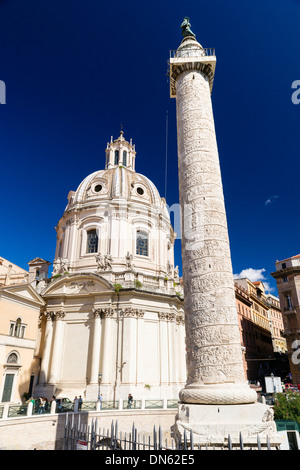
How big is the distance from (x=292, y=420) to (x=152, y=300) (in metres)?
13.7

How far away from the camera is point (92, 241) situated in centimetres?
3055

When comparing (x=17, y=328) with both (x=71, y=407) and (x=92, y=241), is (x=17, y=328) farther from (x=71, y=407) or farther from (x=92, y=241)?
(x=92, y=241)

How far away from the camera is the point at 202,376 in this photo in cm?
907

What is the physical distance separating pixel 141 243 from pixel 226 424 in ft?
77.5

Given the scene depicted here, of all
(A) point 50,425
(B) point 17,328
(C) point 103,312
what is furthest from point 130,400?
(B) point 17,328

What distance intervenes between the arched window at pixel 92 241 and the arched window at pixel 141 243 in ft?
12.8

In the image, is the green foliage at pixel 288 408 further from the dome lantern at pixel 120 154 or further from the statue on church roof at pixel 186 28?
the dome lantern at pixel 120 154

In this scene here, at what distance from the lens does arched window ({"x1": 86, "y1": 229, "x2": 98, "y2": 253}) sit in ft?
99.0

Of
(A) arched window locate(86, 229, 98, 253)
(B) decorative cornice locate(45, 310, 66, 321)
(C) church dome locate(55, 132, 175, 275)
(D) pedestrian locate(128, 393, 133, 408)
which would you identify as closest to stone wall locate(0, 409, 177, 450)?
(D) pedestrian locate(128, 393, 133, 408)

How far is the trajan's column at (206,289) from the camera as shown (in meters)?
8.20

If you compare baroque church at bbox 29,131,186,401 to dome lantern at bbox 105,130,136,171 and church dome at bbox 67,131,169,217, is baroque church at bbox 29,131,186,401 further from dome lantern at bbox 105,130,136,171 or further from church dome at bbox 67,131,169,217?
dome lantern at bbox 105,130,136,171

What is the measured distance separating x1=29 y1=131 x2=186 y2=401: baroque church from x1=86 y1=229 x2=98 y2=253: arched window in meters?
0.09

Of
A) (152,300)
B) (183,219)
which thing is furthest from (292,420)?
(152,300)

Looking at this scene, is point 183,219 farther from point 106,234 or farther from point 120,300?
point 106,234
